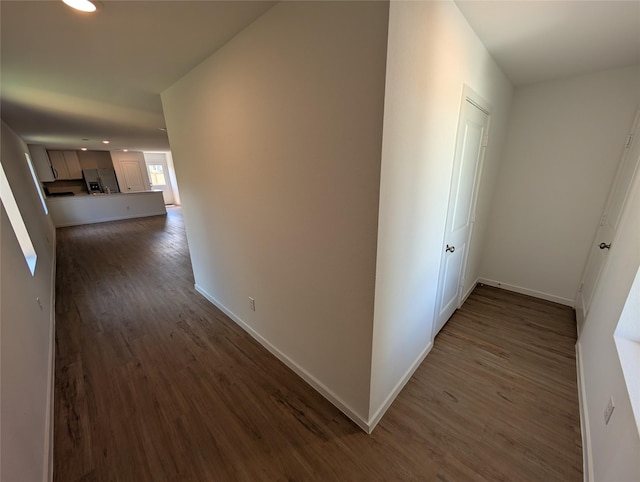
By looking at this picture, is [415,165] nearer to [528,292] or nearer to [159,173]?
[528,292]

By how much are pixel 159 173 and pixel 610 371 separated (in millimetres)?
14339

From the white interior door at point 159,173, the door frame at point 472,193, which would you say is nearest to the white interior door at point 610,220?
the door frame at point 472,193

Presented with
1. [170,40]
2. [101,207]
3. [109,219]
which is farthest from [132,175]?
[170,40]

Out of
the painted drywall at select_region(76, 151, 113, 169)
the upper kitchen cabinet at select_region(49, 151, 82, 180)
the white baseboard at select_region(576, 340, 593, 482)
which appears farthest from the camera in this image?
the painted drywall at select_region(76, 151, 113, 169)

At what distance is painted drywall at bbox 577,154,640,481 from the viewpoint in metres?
1.01

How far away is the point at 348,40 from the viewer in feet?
3.38

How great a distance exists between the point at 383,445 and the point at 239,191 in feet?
6.52

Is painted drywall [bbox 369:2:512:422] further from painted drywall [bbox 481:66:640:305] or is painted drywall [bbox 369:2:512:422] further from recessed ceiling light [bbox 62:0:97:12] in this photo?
recessed ceiling light [bbox 62:0:97:12]

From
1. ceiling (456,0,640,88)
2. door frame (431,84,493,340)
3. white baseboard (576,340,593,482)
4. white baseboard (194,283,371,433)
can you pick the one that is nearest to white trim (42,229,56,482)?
white baseboard (194,283,371,433)

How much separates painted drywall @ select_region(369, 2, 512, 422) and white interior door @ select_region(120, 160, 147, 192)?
11.5 m

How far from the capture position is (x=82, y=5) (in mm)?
1179

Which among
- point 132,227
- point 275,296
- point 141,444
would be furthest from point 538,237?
A: point 132,227

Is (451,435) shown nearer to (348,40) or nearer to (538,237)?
(348,40)

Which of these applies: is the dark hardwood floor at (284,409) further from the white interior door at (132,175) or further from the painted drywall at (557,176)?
the white interior door at (132,175)
